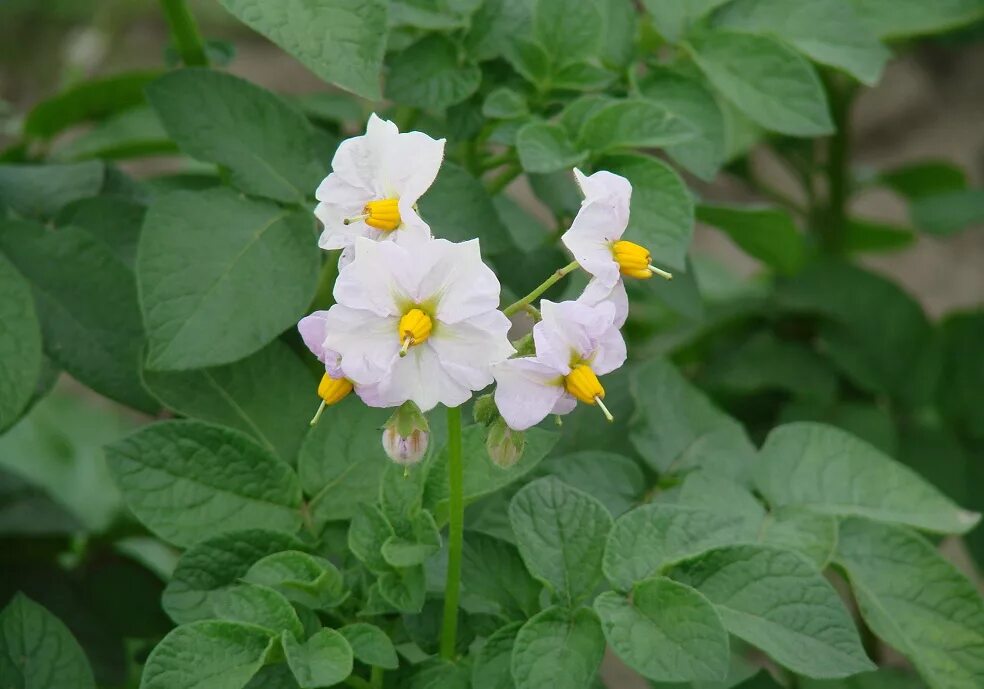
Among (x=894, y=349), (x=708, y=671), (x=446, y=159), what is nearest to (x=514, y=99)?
(x=446, y=159)

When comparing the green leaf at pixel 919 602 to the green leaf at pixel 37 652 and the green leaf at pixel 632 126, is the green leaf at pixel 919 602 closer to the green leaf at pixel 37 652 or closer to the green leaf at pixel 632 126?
the green leaf at pixel 632 126

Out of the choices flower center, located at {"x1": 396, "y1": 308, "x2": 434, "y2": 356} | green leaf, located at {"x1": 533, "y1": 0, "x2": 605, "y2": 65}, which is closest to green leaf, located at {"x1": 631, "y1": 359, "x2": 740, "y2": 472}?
green leaf, located at {"x1": 533, "y1": 0, "x2": 605, "y2": 65}

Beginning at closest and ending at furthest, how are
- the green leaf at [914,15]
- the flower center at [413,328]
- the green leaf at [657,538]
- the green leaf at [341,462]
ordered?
the flower center at [413,328]
the green leaf at [657,538]
the green leaf at [341,462]
the green leaf at [914,15]

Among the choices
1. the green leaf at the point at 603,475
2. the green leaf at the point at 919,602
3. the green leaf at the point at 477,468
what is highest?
the green leaf at the point at 477,468

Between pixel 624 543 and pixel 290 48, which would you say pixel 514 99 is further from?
pixel 624 543

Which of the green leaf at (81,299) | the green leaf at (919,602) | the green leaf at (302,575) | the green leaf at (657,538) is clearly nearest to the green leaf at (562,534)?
the green leaf at (657,538)

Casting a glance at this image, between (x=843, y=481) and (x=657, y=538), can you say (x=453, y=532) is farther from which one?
(x=843, y=481)
